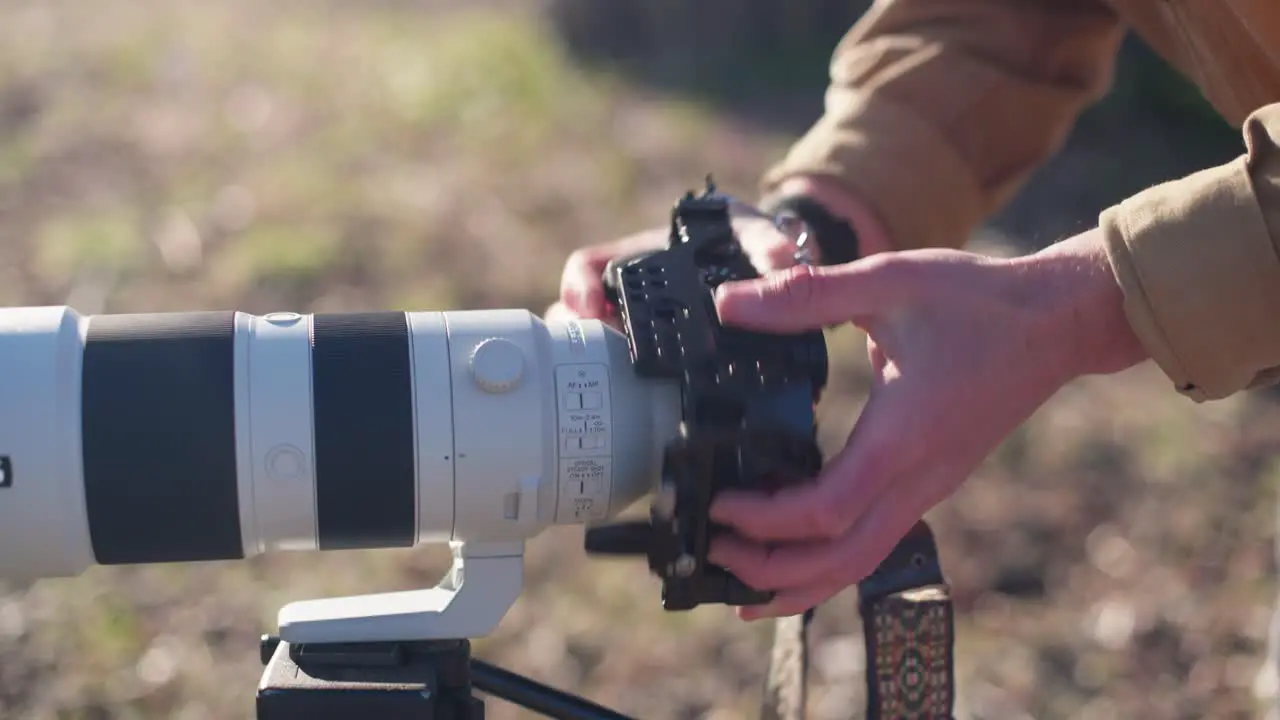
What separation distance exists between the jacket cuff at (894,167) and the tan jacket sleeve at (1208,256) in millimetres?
464

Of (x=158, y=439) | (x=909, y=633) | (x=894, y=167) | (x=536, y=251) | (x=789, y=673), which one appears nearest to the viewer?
(x=158, y=439)

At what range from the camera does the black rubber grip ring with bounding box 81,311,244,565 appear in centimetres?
111

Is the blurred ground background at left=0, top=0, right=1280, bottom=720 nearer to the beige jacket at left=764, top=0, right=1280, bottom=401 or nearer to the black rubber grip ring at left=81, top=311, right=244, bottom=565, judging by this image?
the beige jacket at left=764, top=0, right=1280, bottom=401

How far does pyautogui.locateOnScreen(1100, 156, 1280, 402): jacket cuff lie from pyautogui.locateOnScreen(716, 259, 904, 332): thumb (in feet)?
0.64

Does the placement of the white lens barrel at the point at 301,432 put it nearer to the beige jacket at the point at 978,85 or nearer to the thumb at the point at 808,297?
the thumb at the point at 808,297

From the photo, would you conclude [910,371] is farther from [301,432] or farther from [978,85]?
[978,85]

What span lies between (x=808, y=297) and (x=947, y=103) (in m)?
0.60

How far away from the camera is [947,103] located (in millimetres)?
1669

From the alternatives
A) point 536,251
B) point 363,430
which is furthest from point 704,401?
point 536,251

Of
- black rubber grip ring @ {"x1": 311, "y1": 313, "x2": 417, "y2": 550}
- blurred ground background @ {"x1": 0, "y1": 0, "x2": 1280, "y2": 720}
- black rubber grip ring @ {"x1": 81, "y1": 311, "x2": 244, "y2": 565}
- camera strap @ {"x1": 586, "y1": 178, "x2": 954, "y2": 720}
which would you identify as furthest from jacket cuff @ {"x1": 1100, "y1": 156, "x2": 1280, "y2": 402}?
blurred ground background @ {"x1": 0, "y1": 0, "x2": 1280, "y2": 720}

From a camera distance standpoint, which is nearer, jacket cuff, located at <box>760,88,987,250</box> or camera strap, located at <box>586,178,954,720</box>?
camera strap, located at <box>586,178,954,720</box>

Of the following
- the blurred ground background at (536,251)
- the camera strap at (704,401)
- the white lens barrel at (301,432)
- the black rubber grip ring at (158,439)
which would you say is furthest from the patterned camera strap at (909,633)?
the blurred ground background at (536,251)

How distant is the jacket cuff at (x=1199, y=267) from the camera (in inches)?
45.7

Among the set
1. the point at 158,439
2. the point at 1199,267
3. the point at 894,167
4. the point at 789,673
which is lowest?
the point at 789,673
